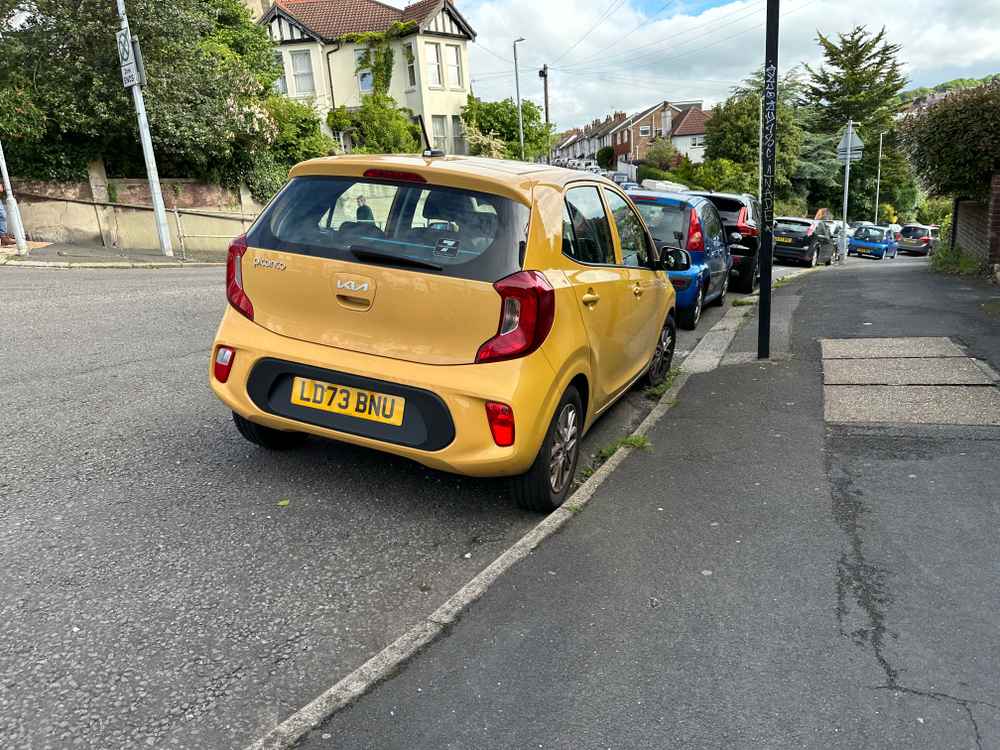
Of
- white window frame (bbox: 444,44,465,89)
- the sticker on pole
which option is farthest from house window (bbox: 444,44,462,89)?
the sticker on pole

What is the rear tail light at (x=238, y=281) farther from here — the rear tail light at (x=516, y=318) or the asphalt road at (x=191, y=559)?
the rear tail light at (x=516, y=318)

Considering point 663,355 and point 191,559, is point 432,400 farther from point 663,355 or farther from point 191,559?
point 663,355

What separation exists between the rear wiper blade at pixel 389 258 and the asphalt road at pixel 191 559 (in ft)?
4.25

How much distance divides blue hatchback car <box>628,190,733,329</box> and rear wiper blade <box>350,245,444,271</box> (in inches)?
238

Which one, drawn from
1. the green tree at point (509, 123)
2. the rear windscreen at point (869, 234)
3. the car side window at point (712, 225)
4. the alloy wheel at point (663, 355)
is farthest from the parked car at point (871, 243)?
the alloy wheel at point (663, 355)

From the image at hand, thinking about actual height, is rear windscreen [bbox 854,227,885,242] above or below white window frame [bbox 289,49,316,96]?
below

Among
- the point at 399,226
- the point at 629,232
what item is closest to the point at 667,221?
the point at 629,232

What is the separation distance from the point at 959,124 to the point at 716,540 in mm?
12781

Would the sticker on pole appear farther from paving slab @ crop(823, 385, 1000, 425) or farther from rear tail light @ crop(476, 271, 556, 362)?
rear tail light @ crop(476, 271, 556, 362)

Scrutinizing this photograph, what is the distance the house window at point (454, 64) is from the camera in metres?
40.2

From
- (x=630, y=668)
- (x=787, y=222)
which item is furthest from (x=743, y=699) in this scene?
(x=787, y=222)

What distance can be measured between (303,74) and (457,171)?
39.2 meters

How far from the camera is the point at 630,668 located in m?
2.84

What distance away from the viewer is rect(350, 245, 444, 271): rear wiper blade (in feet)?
12.3
